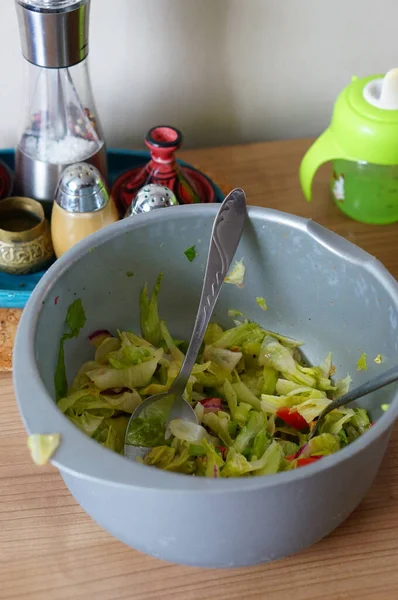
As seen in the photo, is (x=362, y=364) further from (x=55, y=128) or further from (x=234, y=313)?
(x=55, y=128)

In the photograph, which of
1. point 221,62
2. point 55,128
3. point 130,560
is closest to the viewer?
point 130,560

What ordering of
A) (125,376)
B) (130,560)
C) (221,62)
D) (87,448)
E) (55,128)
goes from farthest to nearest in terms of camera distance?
(221,62), (55,128), (125,376), (130,560), (87,448)

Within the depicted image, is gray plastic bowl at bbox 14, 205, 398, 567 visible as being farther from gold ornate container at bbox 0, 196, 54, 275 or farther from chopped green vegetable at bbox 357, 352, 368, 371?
gold ornate container at bbox 0, 196, 54, 275

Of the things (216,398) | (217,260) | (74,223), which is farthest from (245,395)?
(74,223)

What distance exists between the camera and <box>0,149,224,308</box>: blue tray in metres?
0.77

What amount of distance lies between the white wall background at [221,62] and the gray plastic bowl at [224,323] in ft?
0.99

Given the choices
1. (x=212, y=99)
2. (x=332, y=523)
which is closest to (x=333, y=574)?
(x=332, y=523)

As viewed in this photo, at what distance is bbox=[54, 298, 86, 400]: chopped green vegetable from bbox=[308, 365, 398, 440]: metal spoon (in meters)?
0.22

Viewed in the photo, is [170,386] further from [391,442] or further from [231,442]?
[391,442]

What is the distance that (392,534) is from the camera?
0.64 meters

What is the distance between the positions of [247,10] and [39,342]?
51 cm

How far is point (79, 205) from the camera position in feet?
2.48

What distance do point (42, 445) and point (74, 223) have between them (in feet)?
1.00

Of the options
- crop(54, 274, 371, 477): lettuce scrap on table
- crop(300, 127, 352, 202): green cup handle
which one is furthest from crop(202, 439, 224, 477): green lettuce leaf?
crop(300, 127, 352, 202): green cup handle
